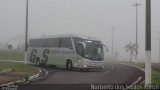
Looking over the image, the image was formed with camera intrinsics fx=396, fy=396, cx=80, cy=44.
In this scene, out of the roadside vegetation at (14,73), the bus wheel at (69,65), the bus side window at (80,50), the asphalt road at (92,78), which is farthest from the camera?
the bus wheel at (69,65)

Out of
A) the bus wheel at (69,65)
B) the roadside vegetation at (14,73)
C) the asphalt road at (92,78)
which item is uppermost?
the bus wheel at (69,65)

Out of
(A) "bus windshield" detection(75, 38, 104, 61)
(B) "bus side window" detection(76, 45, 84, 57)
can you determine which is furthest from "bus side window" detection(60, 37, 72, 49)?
(B) "bus side window" detection(76, 45, 84, 57)

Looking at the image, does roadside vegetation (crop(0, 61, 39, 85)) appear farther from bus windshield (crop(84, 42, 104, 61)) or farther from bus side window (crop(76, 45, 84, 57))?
bus windshield (crop(84, 42, 104, 61))

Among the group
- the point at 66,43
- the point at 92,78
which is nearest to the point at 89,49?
the point at 66,43

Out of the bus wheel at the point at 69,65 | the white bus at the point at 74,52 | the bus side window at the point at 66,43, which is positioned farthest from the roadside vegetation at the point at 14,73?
the bus side window at the point at 66,43

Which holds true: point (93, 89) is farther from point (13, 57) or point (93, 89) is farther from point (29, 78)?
point (13, 57)

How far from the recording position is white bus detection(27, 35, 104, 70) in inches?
1355

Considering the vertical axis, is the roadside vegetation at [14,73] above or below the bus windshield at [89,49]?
below

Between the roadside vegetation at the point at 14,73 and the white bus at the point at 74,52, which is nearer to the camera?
the roadside vegetation at the point at 14,73

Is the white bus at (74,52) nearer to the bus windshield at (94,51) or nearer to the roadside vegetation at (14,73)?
the bus windshield at (94,51)

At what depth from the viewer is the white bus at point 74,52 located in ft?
113

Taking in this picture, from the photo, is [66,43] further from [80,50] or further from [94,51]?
[94,51]

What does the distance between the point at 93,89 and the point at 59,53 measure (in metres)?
19.7

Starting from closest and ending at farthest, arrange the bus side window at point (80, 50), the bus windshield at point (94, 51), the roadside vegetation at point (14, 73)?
the roadside vegetation at point (14, 73) < the bus side window at point (80, 50) < the bus windshield at point (94, 51)
